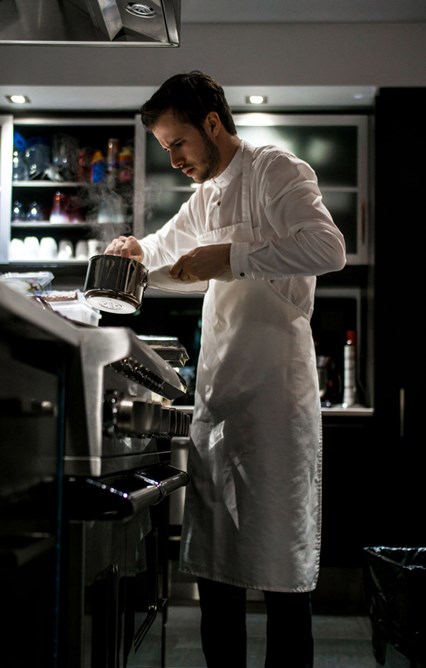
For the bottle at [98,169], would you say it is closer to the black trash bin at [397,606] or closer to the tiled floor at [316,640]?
the tiled floor at [316,640]

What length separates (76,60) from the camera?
12.3ft

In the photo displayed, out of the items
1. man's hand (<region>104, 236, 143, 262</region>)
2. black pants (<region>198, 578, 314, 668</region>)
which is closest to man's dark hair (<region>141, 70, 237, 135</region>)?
man's hand (<region>104, 236, 143, 262</region>)

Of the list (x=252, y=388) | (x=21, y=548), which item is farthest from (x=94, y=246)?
(x=21, y=548)

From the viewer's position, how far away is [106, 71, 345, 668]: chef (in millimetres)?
1666

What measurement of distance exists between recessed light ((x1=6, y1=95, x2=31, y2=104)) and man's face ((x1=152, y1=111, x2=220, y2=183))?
2125 mm

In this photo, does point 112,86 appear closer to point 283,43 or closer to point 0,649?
point 283,43

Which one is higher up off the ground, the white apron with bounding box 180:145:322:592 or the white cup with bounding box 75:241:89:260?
the white cup with bounding box 75:241:89:260

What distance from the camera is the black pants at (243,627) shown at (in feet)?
5.41

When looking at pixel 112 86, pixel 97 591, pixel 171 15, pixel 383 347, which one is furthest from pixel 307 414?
pixel 112 86

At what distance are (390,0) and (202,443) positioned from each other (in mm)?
2480

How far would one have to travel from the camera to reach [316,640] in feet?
9.59

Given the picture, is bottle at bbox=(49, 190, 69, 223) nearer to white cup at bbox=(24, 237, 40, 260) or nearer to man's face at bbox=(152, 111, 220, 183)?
white cup at bbox=(24, 237, 40, 260)

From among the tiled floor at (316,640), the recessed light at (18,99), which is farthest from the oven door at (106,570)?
the recessed light at (18,99)

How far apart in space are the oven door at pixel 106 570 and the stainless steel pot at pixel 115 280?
17.1 inches
